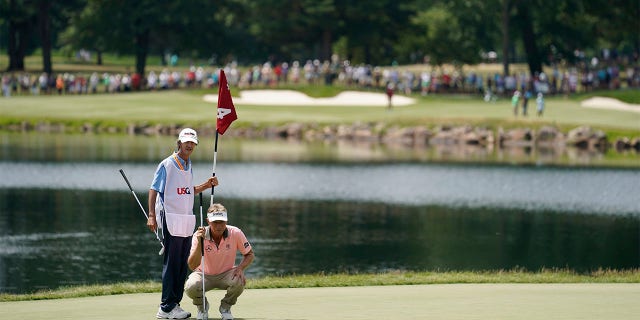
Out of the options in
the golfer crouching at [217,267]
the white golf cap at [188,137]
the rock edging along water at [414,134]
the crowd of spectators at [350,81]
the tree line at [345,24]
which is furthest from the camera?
the tree line at [345,24]

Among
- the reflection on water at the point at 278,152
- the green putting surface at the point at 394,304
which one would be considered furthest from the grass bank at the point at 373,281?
the reflection on water at the point at 278,152

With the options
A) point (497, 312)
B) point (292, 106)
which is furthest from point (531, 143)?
point (497, 312)

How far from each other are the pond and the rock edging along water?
12.0 metres

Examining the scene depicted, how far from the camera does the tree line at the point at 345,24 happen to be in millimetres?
95875

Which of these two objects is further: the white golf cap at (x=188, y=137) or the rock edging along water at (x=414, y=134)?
the rock edging along water at (x=414, y=134)

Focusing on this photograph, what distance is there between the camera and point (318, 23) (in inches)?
4006

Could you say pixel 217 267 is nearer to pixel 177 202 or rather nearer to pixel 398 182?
pixel 177 202

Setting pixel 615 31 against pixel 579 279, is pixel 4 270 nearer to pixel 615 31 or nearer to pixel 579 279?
pixel 579 279

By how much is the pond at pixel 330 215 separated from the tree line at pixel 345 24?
4151 cm

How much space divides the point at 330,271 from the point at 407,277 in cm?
496

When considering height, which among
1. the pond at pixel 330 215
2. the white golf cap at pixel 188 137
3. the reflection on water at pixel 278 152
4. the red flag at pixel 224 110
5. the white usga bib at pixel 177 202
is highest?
the red flag at pixel 224 110

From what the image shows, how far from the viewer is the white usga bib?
14938mm

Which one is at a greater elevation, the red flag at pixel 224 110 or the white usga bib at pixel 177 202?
the red flag at pixel 224 110

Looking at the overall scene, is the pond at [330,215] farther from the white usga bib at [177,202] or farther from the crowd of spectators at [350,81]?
the crowd of spectators at [350,81]
